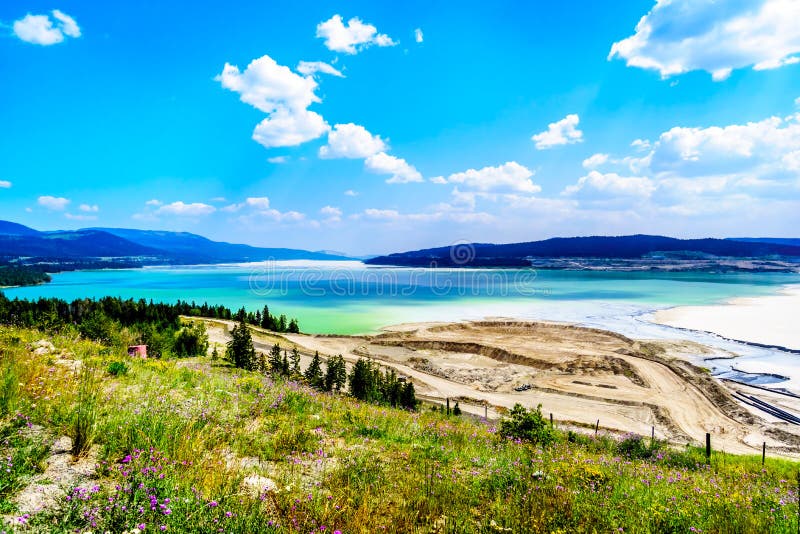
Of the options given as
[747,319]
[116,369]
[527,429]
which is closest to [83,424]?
[116,369]

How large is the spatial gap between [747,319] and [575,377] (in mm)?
60068

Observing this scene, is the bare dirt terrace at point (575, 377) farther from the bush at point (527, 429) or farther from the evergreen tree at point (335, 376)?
the bush at point (527, 429)

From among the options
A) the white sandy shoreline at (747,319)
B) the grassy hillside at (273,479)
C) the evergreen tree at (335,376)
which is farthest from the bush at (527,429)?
the white sandy shoreline at (747,319)

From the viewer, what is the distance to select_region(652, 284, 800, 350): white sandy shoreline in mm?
61469

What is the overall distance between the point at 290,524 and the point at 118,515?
5.12ft

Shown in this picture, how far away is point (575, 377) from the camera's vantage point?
44938 mm

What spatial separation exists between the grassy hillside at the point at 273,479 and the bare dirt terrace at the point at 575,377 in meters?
26.6

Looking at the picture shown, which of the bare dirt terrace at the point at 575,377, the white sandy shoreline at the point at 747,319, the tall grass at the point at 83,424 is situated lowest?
the bare dirt terrace at the point at 575,377

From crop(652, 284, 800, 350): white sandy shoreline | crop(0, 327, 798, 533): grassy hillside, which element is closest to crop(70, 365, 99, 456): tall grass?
crop(0, 327, 798, 533): grassy hillside

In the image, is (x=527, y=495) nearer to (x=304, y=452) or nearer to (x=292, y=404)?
(x=304, y=452)

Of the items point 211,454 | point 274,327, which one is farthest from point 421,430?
point 274,327

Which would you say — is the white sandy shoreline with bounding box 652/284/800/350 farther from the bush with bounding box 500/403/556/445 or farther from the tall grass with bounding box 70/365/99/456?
the tall grass with bounding box 70/365/99/456

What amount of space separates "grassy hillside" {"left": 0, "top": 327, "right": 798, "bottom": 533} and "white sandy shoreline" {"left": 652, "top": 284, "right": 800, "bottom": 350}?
2816 inches

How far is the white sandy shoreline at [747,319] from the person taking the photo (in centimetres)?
6147
